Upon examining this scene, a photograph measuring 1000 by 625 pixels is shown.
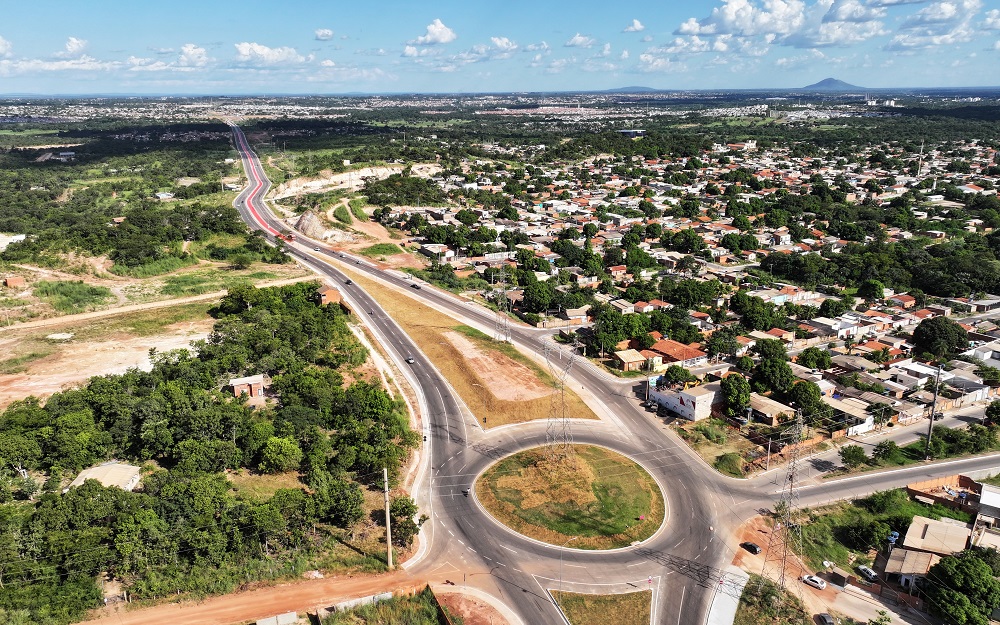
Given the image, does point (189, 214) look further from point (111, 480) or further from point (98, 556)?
point (98, 556)

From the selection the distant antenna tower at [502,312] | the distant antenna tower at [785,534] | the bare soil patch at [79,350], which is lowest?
the distant antenna tower at [502,312]

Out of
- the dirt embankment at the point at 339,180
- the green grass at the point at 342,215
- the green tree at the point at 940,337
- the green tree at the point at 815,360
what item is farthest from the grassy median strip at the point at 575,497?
the dirt embankment at the point at 339,180

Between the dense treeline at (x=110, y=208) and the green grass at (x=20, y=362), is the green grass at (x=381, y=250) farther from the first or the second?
the green grass at (x=20, y=362)

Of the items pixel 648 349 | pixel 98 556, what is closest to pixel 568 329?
pixel 648 349

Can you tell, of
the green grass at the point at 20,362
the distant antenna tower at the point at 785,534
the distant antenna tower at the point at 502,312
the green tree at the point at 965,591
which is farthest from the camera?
the distant antenna tower at the point at 502,312

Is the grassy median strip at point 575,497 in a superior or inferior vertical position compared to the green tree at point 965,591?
inferior

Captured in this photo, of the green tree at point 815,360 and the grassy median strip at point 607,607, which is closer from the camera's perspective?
the grassy median strip at point 607,607
